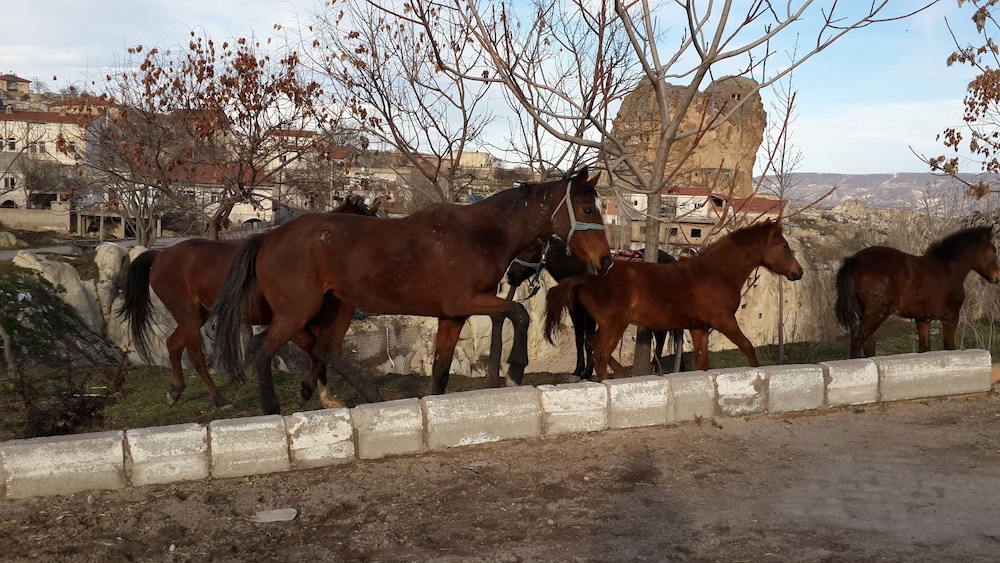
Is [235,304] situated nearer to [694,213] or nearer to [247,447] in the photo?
[247,447]

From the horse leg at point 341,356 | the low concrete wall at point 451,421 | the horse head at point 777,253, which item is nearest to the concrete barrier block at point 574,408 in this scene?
the low concrete wall at point 451,421

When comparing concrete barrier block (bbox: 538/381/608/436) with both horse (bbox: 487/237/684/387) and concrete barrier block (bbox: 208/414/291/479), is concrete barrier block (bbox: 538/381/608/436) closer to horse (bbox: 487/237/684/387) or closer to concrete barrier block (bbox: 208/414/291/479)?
horse (bbox: 487/237/684/387)

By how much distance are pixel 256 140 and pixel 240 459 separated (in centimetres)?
925

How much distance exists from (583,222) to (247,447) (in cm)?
328

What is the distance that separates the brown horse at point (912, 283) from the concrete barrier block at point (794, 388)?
130 inches

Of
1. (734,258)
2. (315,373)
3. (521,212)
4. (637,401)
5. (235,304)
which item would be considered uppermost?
(521,212)

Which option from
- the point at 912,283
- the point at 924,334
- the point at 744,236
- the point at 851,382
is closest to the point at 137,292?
the point at 744,236

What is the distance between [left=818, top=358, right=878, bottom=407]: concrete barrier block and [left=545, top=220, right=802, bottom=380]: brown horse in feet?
2.74

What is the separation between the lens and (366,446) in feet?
18.2

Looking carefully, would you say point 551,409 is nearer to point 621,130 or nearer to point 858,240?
point 621,130

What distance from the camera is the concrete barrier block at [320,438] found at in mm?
5371

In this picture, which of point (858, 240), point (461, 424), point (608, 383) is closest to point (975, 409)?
point (608, 383)

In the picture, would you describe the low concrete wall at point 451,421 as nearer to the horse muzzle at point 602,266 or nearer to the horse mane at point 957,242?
the horse muzzle at point 602,266

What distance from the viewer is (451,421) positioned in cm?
573
